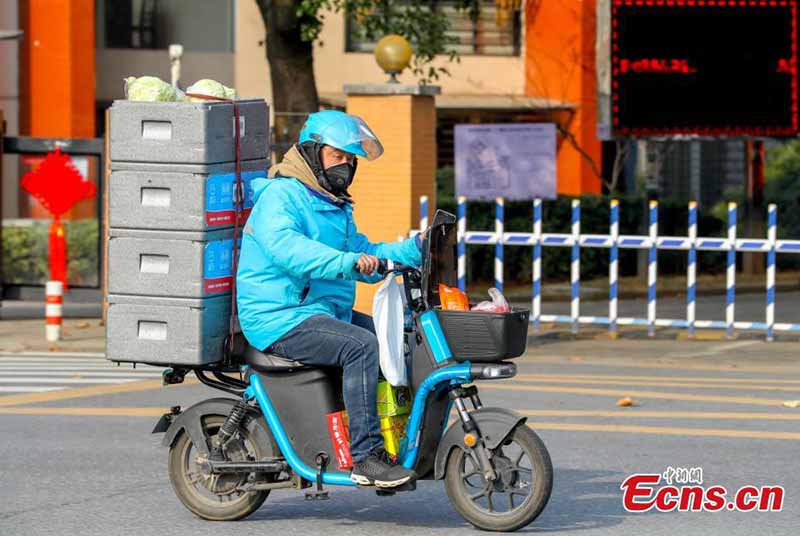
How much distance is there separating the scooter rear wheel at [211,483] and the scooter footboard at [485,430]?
3.01 ft

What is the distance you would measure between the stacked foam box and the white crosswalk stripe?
19.3 ft

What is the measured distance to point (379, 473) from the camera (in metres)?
7.71

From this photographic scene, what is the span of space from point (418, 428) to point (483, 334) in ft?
1.72

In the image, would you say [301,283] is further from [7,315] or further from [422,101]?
[7,315]

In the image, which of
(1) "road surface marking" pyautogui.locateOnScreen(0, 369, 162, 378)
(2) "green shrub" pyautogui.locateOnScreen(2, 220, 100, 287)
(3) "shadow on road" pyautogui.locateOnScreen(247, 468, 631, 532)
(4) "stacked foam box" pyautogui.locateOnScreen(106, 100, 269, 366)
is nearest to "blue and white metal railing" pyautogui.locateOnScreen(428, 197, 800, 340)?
(1) "road surface marking" pyautogui.locateOnScreen(0, 369, 162, 378)

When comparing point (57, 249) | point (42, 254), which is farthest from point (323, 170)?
point (42, 254)

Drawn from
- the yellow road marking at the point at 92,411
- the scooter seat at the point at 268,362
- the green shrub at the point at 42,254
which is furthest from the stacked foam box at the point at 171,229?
the green shrub at the point at 42,254

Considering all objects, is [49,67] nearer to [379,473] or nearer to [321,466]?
[321,466]

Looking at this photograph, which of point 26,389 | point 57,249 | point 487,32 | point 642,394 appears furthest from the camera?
point 487,32

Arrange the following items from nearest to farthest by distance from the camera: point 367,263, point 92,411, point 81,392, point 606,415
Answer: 1. point 367,263
2. point 606,415
3. point 92,411
4. point 81,392

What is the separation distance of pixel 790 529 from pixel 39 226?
50.9ft

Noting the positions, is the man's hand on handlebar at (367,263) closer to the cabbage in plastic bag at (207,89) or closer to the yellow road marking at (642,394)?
the cabbage in plastic bag at (207,89)

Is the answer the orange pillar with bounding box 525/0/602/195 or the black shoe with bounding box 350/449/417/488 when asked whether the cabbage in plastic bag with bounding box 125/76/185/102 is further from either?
the orange pillar with bounding box 525/0/602/195

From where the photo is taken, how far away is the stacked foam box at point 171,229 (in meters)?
8.00
